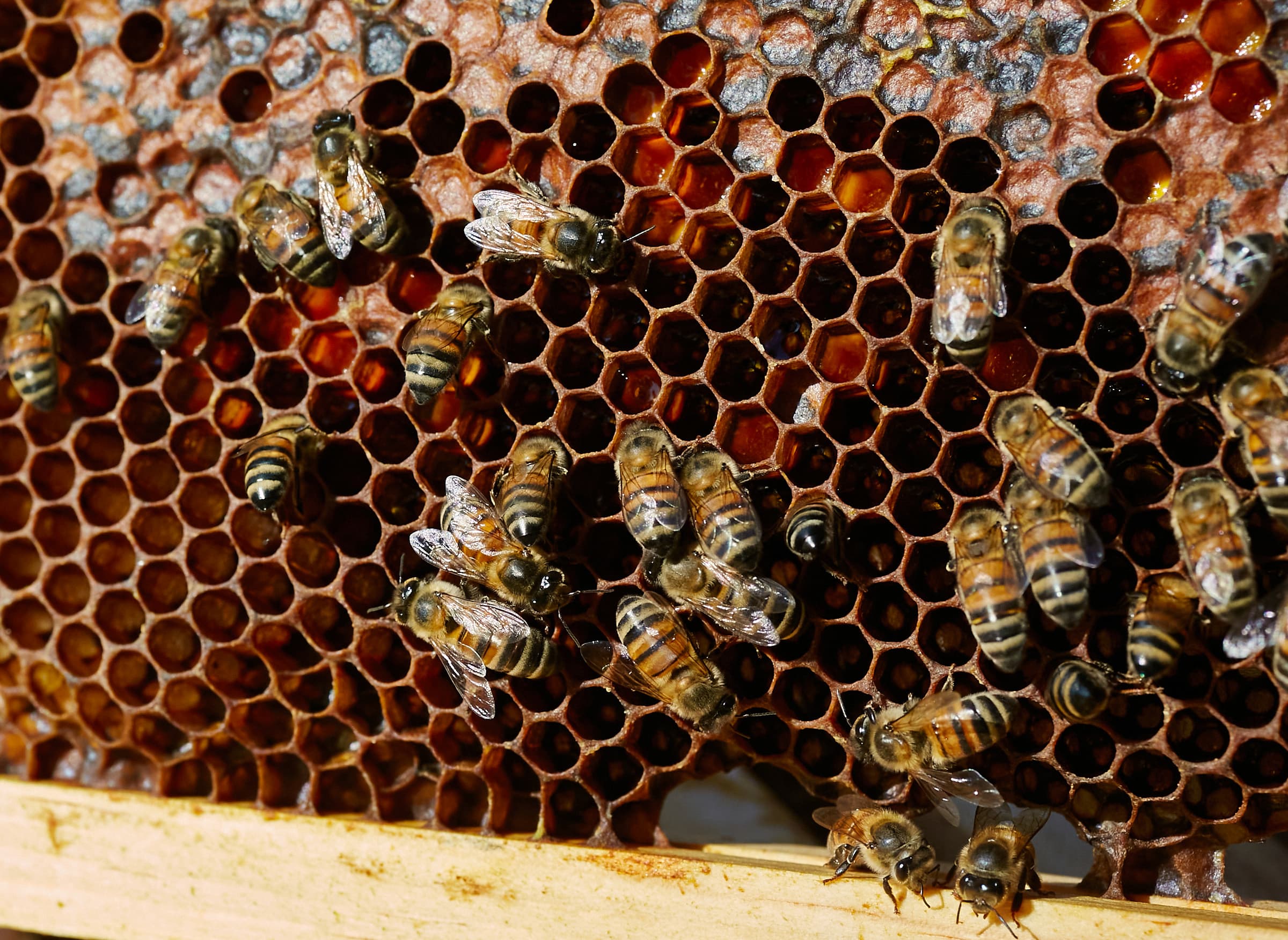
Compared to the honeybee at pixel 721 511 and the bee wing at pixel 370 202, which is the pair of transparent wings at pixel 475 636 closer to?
the honeybee at pixel 721 511

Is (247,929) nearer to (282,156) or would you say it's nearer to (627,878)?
(627,878)

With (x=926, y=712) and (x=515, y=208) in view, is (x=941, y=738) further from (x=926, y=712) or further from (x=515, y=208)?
(x=515, y=208)

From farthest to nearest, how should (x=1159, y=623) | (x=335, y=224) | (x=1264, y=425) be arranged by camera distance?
(x=335, y=224)
(x=1159, y=623)
(x=1264, y=425)

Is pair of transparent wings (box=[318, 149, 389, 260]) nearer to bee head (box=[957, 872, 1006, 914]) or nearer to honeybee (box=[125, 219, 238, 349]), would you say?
honeybee (box=[125, 219, 238, 349])

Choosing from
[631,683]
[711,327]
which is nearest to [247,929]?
[631,683]

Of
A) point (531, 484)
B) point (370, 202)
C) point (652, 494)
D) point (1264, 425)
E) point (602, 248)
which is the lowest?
point (531, 484)

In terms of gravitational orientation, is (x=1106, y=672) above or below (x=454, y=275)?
below

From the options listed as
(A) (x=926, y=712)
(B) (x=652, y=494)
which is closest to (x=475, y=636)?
(B) (x=652, y=494)
